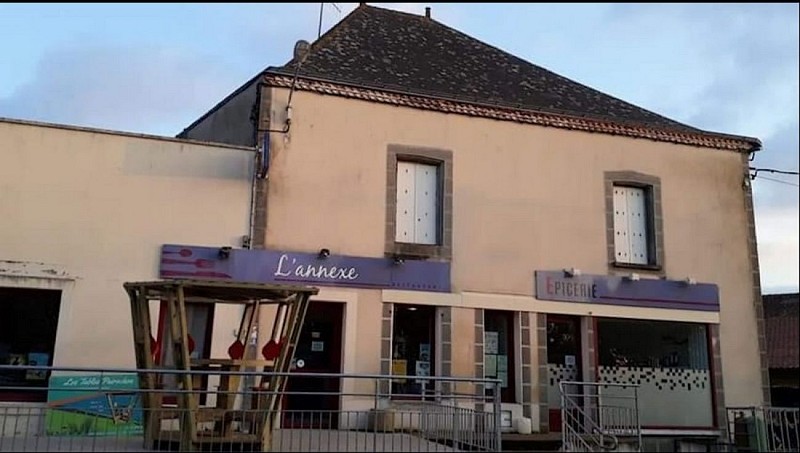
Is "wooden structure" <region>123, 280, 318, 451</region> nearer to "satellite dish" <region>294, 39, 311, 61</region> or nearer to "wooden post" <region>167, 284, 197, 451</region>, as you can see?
"wooden post" <region>167, 284, 197, 451</region>

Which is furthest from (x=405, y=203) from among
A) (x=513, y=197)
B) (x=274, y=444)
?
(x=274, y=444)

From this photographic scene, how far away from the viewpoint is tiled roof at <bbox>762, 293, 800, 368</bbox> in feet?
75.7

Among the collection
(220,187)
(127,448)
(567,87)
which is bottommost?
(127,448)

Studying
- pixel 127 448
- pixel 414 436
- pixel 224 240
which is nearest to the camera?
pixel 127 448

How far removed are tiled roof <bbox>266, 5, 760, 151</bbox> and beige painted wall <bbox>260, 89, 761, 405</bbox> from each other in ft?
0.97

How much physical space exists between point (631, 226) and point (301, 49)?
6.52 meters

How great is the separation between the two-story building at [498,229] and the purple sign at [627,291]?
1.2 inches

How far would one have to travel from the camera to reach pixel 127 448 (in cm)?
777

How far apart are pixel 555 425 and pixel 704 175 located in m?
5.53

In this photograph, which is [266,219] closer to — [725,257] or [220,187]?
[220,187]

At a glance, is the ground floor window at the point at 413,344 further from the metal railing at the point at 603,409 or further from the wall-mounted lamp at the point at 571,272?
the wall-mounted lamp at the point at 571,272

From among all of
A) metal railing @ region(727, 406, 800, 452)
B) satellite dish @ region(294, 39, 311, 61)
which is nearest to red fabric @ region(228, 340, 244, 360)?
satellite dish @ region(294, 39, 311, 61)

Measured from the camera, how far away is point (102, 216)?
1073 cm

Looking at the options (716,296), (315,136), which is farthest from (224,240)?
(716,296)
